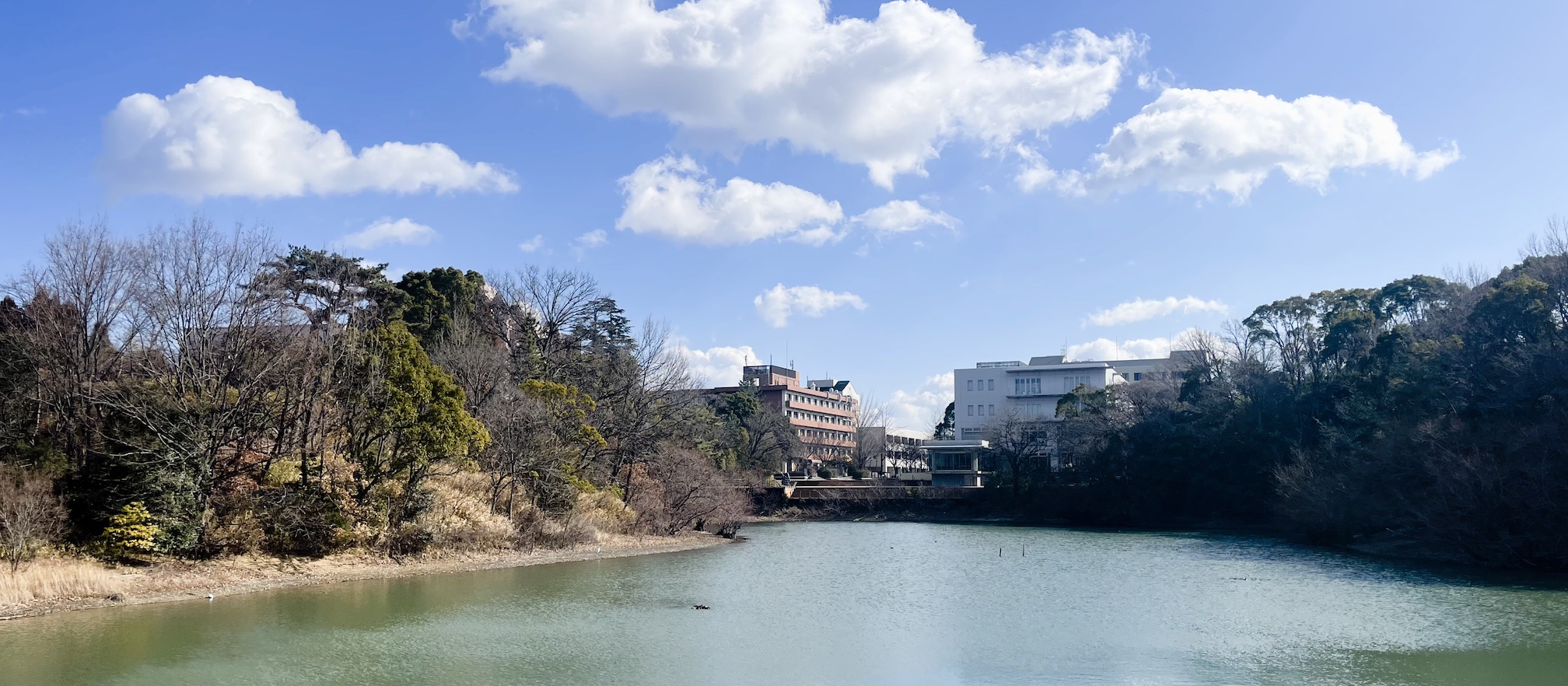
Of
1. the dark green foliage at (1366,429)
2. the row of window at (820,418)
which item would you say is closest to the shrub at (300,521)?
the dark green foliage at (1366,429)

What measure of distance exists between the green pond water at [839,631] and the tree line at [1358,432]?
358 cm

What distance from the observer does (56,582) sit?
20094 mm

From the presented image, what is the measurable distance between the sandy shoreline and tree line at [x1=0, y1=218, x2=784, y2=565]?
1.69 feet

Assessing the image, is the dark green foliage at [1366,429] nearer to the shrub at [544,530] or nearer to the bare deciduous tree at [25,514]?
the shrub at [544,530]

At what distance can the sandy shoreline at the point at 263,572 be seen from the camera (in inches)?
806

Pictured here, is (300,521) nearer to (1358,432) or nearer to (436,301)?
(436,301)

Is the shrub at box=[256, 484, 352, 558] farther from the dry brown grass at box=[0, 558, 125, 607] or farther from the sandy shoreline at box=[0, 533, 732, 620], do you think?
the dry brown grass at box=[0, 558, 125, 607]

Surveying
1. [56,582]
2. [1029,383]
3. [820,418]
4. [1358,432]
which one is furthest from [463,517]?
[820,418]

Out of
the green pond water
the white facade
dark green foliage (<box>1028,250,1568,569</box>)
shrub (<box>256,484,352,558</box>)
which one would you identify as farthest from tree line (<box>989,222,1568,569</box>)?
shrub (<box>256,484,352,558</box>)

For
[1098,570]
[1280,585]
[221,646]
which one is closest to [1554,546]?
[1280,585]

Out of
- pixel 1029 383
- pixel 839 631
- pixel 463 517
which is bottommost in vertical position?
pixel 839 631

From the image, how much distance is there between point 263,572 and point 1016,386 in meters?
78.6

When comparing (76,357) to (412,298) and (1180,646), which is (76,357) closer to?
(412,298)

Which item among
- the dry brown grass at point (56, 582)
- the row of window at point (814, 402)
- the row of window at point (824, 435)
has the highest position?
the row of window at point (814, 402)
